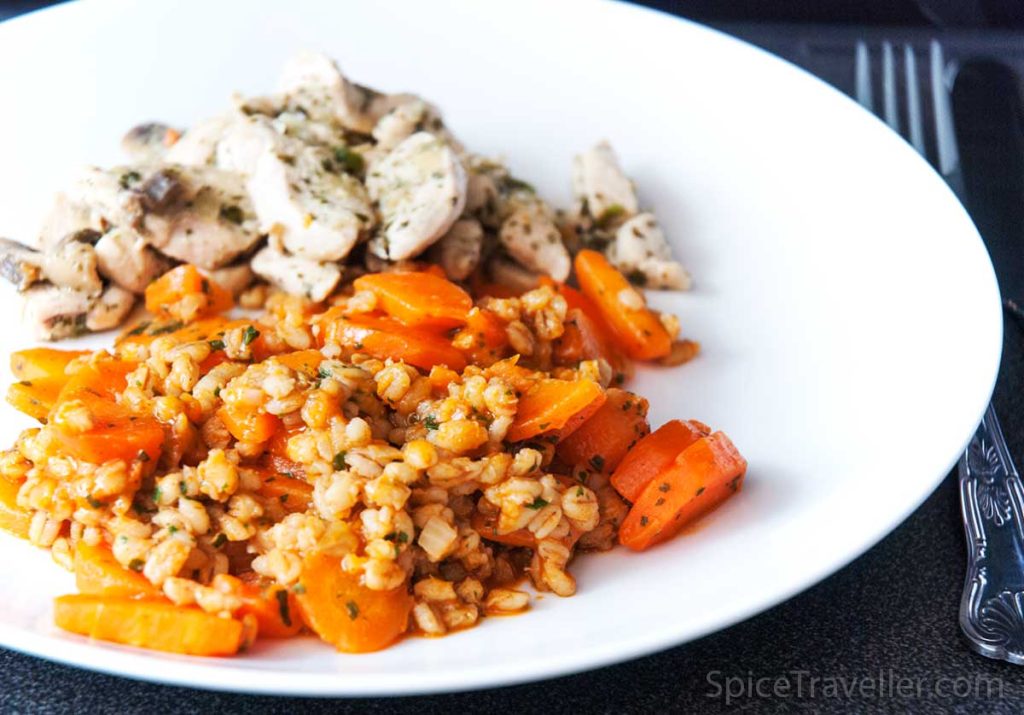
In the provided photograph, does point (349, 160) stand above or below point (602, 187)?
above

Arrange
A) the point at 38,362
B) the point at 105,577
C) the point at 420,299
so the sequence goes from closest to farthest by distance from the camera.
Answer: the point at 105,577, the point at 420,299, the point at 38,362

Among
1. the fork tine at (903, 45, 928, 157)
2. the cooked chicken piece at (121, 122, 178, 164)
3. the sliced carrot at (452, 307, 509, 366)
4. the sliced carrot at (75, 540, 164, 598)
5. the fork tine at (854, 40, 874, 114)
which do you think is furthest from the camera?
the fork tine at (854, 40, 874, 114)

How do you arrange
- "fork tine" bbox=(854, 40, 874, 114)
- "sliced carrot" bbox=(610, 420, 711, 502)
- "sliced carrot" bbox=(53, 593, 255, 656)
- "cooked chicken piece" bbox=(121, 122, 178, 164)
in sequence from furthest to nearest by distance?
"fork tine" bbox=(854, 40, 874, 114) < "cooked chicken piece" bbox=(121, 122, 178, 164) < "sliced carrot" bbox=(610, 420, 711, 502) < "sliced carrot" bbox=(53, 593, 255, 656)

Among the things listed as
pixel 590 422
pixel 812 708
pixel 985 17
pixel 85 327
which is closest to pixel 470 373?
pixel 590 422

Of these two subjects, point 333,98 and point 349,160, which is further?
point 333,98

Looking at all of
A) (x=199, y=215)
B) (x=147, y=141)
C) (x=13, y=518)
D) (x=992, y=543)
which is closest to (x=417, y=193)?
(x=199, y=215)

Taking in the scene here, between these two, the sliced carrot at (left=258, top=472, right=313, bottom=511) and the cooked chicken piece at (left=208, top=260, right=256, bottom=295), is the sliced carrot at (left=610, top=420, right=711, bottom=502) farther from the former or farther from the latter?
Answer: the cooked chicken piece at (left=208, top=260, right=256, bottom=295)

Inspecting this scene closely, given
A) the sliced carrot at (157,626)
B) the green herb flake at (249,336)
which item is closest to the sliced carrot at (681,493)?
the sliced carrot at (157,626)

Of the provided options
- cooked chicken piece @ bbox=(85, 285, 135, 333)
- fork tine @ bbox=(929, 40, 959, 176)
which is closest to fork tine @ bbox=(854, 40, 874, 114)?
fork tine @ bbox=(929, 40, 959, 176)

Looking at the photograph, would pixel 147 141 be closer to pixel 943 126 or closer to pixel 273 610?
pixel 273 610
